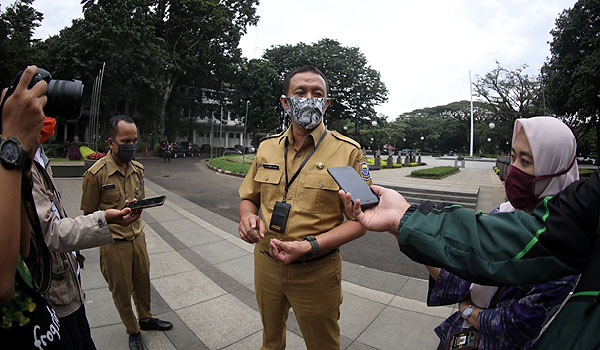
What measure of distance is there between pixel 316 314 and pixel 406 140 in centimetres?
6040

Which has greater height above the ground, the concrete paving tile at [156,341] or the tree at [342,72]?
the tree at [342,72]

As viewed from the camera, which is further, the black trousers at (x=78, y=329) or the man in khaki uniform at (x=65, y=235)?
the black trousers at (x=78, y=329)

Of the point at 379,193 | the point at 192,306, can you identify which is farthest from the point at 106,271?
the point at 379,193

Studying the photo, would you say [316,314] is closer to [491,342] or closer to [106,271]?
[491,342]

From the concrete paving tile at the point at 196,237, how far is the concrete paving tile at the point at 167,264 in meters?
0.56

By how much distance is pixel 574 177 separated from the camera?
4.04 ft

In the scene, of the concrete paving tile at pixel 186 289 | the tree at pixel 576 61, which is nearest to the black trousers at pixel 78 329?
the concrete paving tile at pixel 186 289

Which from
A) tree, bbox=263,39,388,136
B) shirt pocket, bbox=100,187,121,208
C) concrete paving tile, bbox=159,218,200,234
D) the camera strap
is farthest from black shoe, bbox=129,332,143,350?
tree, bbox=263,39,388,136

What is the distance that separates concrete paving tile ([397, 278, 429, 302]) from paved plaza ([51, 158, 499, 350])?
A: 0.01 m

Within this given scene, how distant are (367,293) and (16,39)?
30.7m

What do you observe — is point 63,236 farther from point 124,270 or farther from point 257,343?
point 257,343

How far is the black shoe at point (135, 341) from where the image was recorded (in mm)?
2500

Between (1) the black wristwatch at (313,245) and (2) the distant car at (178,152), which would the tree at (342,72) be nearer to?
(2) the distant car at (178,152)

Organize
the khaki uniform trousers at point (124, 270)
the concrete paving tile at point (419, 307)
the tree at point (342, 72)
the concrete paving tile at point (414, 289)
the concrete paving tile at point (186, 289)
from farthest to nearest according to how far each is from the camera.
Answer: the tree at point (342, 72) → the concrete paving tile at point (414, 289) → the concrete paving tile at point (186, 289) → the concrete paving tile at point (419, 307) → the khaki uniform trousers at point (124, 270)
